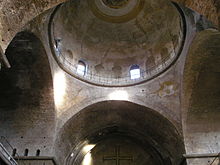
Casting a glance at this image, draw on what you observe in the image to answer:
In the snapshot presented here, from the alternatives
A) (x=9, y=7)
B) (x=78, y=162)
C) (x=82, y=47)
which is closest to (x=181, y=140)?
(x=78, y=162)

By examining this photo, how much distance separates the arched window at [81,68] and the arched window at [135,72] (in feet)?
9.10

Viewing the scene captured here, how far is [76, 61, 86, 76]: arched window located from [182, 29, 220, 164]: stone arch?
5696mm

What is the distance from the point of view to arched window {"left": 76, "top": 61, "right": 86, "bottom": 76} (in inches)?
595

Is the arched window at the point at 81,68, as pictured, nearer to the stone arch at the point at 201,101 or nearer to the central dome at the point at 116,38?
the central dome at the point at 116,38

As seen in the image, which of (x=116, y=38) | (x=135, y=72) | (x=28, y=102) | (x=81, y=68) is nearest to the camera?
(x=28, y=102)

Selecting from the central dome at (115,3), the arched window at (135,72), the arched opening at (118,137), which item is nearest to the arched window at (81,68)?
the arched opening at (118,137)

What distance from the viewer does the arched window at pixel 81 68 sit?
49.6 ft

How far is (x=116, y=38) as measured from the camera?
1647 centimetres

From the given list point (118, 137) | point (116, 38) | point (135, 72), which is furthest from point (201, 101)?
point (116, 38)

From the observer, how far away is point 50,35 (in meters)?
11.8

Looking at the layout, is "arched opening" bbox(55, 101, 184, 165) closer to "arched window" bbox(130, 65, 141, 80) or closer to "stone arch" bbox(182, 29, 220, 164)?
"stone arch" bbox(182, 29, 220, 164)

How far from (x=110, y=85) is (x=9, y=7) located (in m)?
8.93

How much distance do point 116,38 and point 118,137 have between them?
20.0 ft

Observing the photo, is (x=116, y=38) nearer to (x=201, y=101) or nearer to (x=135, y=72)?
(x=135, y=72)
